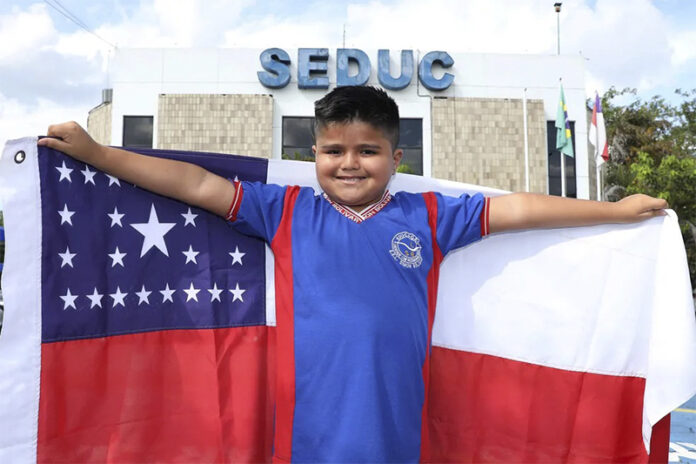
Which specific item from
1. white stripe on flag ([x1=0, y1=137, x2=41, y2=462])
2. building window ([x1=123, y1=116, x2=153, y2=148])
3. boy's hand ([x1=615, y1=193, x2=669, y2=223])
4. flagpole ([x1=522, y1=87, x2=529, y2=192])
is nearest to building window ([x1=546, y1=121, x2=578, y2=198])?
flagpole ([x1=522, y1=87, x2=529, y2=192])

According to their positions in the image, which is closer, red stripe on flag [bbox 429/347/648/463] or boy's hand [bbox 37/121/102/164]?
boy's hand [bbox 37/121/102/164]

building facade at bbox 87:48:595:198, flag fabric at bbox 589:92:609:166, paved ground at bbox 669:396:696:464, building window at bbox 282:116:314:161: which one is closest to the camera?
paved ground at bbox 669:396:696:464

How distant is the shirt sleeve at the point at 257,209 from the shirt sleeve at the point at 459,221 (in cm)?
66

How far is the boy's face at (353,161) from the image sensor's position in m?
2.19

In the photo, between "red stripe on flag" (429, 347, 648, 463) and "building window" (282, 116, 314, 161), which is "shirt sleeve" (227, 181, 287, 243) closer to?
"red stripe on flag" (429, 347, 648, 463)

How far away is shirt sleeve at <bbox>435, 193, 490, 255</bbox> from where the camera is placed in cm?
229

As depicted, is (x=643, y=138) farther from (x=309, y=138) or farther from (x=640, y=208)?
(x=640, y=208)

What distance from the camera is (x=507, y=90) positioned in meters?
21.7

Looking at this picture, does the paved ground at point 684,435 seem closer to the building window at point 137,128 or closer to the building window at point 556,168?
the building window at point 556,168

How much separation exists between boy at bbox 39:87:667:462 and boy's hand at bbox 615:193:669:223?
0.37 m

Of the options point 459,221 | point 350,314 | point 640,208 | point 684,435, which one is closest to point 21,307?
point 350,314

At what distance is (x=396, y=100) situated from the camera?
21516mm

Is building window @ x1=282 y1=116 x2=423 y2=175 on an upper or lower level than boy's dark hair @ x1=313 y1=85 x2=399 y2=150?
upper

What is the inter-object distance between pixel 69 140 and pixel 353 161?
1.06 metres
